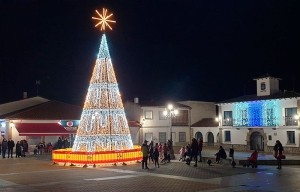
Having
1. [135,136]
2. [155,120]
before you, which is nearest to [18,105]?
[135,136]

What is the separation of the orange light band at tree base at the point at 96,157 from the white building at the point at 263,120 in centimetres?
1928

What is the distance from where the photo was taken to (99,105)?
24.6m

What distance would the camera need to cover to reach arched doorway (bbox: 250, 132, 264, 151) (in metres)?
40.3

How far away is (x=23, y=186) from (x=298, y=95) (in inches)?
1145

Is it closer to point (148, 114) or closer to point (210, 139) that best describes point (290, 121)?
point (210, 139)

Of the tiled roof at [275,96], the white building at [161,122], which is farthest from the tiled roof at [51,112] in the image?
the tiled roof at [275,96]

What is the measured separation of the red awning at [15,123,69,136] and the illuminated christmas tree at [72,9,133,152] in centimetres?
1338

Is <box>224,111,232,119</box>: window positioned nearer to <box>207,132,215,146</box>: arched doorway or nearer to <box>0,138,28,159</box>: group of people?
<box>207,132,215,146</box>: arched doorway

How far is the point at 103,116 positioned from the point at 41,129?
15.5 meters

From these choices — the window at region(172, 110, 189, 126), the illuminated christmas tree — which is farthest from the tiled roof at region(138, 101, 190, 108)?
the illuminated christmas tree

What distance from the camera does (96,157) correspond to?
913 inches

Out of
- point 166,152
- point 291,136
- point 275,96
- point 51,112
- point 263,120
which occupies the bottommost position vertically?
point 166,152

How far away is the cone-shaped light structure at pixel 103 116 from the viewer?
24.4 metres

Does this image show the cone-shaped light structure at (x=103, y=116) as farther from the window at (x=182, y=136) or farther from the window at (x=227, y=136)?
the window at (x=182, y=136)
